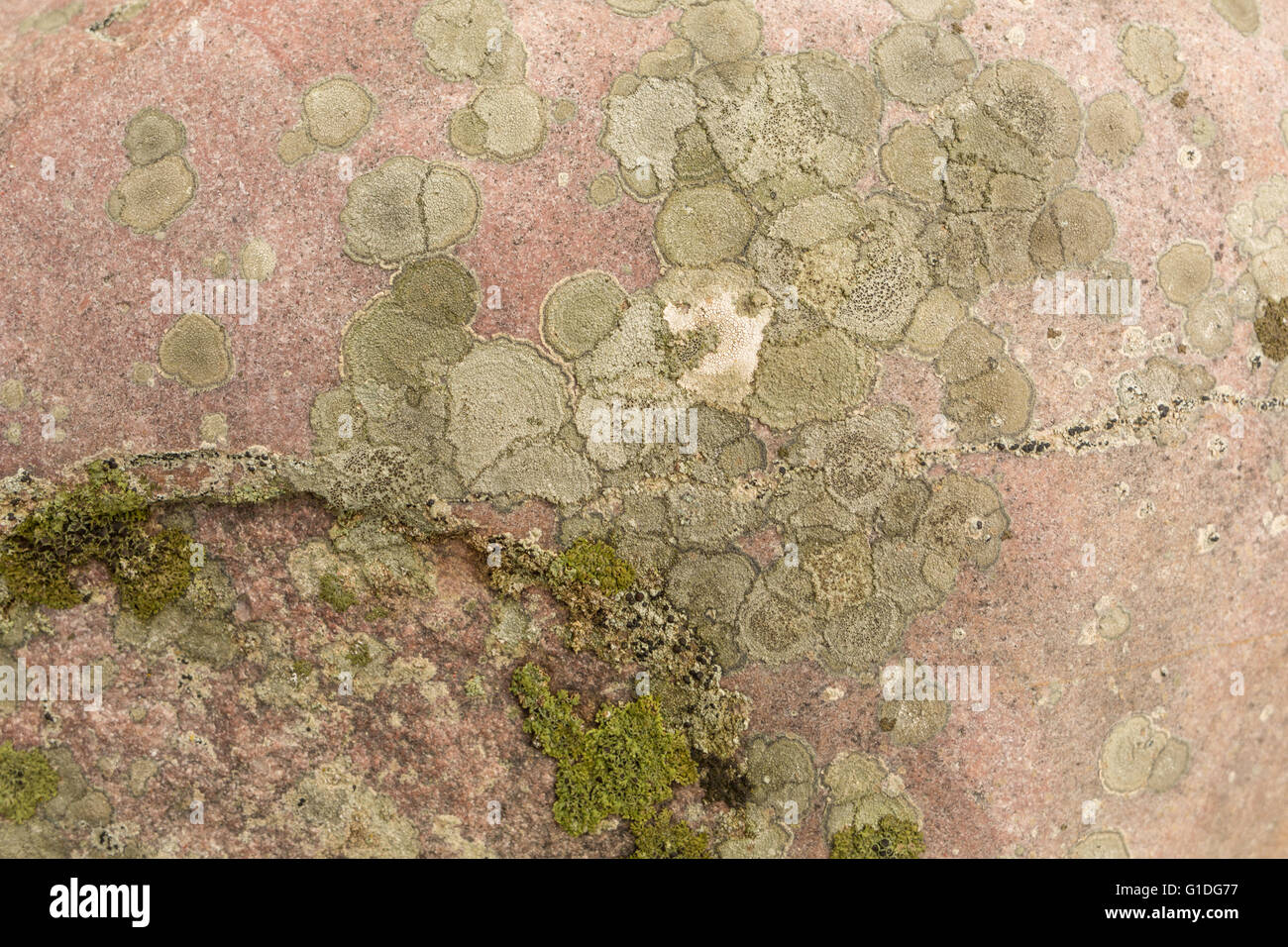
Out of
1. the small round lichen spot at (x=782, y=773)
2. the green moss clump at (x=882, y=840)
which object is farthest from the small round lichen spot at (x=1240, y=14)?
the green moss clump at (x=882, y=840)

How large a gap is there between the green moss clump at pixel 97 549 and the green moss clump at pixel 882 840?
280 inches

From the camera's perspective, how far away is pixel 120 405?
841 centimetres

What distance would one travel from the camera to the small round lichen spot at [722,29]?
348 inches

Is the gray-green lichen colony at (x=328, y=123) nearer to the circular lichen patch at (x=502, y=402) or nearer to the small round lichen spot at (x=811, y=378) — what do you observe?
the circular lichen patch at (x=502, y=402)

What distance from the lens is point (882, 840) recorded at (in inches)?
351

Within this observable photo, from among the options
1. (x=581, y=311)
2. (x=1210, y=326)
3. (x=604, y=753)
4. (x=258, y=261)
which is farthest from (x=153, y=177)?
Answer: (x=1210, y=326)

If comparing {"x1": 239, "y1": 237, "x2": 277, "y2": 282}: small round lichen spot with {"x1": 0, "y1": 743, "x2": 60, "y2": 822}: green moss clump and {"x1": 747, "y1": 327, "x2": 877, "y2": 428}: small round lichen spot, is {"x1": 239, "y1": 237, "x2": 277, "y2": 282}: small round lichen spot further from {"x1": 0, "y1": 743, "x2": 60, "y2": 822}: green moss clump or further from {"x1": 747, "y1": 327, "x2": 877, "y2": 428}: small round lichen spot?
{"x1": 0, "y1": 743, "x2": 60, "y2": 822}: green moss clump

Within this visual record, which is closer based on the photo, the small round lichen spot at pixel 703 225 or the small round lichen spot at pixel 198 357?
the small round lichen spot at pixel 198 357

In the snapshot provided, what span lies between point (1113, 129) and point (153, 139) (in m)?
9.77

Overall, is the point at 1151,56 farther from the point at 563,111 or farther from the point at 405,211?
the point at 405,211

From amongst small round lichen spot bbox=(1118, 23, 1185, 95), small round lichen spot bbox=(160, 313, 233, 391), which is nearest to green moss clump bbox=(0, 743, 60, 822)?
small round lichen spot bbox=(160, 313, 233, 391)
